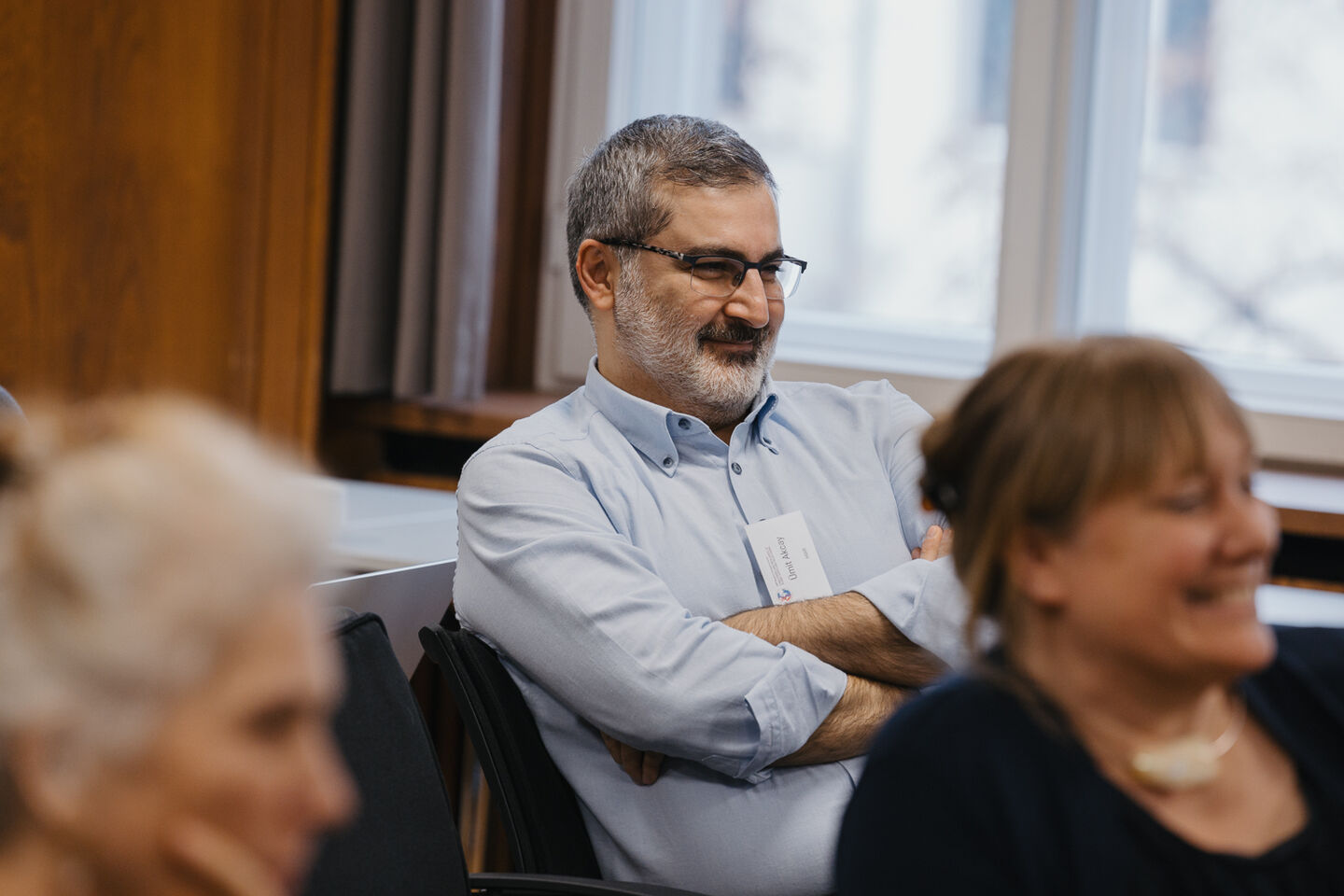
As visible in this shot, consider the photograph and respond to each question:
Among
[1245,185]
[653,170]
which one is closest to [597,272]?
[653,170]

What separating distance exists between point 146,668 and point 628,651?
93 centimetres

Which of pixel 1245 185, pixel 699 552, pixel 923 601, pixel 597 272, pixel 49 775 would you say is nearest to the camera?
pixel 49 775

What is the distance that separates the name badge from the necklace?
0.76 metres

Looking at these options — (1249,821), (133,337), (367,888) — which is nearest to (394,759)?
(367,888)

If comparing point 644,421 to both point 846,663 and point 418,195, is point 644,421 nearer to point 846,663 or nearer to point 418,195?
point 846,663

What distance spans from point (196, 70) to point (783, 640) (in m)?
2.08

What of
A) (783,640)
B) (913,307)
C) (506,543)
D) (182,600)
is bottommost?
(783,640)

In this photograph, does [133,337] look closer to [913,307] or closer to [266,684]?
[913,307]

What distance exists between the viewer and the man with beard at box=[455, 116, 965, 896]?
1.47m

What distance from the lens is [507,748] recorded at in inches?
58.6

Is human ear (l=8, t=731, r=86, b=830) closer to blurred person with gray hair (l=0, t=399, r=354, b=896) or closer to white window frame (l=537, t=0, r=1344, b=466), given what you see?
blurred person with gray hair (l=0, t=399, r=354, b=896)

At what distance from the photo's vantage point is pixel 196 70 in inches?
112

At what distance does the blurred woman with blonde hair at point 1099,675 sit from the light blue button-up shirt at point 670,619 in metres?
0.46

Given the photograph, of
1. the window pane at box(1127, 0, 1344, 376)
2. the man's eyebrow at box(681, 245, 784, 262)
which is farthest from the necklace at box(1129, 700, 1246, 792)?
the window pane at box(1127, 0, 1344, 376)
